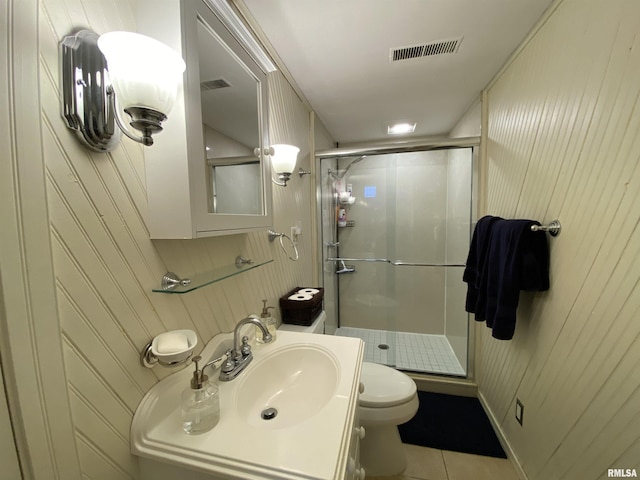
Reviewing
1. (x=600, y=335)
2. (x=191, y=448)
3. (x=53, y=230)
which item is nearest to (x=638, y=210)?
(x=600, y=335)

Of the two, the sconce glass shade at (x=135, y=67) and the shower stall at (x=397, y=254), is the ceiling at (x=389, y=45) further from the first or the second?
the sconce glass shade at (x=135, y=67)

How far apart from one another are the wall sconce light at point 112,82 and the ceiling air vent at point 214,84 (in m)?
0.20

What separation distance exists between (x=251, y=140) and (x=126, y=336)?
80 cm

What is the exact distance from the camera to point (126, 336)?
644 mm

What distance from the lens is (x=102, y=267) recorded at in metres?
0.59

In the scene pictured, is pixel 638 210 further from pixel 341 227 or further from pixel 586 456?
pixel 341 227

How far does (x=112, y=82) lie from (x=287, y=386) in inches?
43.3

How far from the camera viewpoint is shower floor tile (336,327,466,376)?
2.21m

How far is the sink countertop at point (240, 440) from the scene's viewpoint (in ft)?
1.82

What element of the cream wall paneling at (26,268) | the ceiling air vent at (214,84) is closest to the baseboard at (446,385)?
the cream wall paneling at (26,268)

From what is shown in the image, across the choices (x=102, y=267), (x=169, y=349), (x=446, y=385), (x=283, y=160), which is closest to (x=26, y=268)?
(x=102, y=267)

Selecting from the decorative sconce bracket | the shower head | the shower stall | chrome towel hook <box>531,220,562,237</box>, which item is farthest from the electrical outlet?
the shower head

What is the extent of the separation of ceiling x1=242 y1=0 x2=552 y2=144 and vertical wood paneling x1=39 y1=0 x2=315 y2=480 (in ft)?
2.74

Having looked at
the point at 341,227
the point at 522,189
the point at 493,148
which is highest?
the point at 493,148
